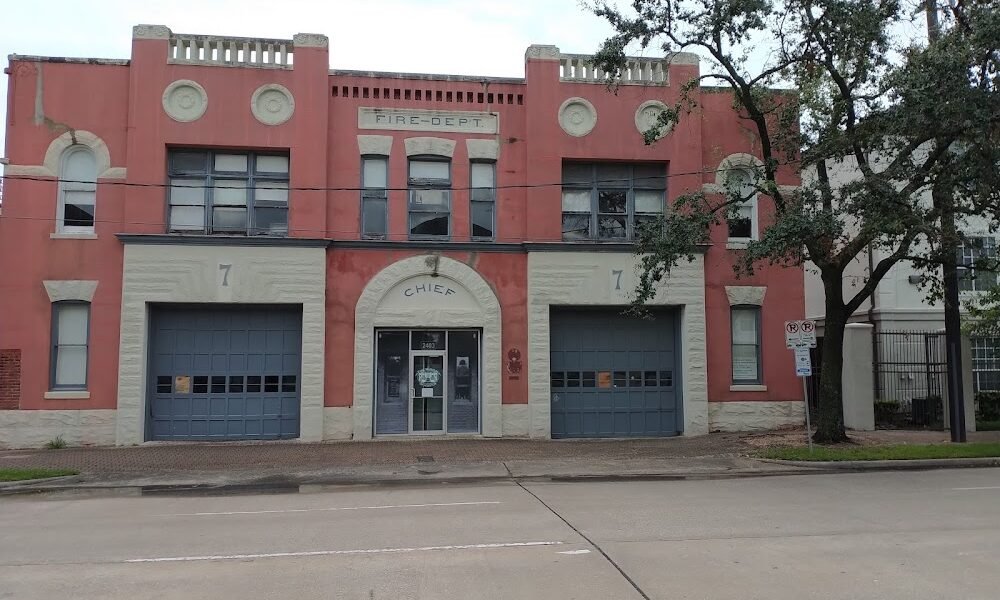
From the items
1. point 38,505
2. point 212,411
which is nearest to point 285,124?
point 212,411

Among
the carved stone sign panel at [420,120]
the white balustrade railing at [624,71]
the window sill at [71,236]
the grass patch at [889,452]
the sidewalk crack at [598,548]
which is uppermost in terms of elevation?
the white balustrade railing at [624,71]

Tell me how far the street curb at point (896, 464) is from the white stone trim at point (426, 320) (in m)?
7.19

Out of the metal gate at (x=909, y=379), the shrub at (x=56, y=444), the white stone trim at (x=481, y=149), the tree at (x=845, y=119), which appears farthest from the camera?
the metal gate at (x=909, y=379)

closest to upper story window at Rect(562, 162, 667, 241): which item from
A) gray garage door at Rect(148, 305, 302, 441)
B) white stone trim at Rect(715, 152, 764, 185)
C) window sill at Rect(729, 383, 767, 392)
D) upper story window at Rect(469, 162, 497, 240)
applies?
white stone trim at Rect(715, 152, 764, 185)

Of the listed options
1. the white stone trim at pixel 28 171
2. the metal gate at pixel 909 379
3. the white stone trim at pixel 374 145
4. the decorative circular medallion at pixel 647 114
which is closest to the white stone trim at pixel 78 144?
the white stone trim at pixel 28 171

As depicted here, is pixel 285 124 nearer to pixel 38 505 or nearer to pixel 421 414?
pixel 421 414

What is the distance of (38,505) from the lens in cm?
1166

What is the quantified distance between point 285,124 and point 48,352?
7.72 m

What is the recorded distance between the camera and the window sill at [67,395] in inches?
699

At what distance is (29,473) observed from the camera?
44.3ft

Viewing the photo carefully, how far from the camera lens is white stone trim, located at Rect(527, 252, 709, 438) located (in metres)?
19.0

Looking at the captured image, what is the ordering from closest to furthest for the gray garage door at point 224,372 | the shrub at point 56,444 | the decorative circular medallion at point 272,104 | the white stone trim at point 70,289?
the shrub at point 56,444 < the white stone trim at point 70,289 < the gray garage door at point 224,372 < the decorative circular medallion at point 272,104

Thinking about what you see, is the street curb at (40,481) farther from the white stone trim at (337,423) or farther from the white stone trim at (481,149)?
the white stone trim at (481,149)

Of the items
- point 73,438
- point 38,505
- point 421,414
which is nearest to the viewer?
point 38,505
